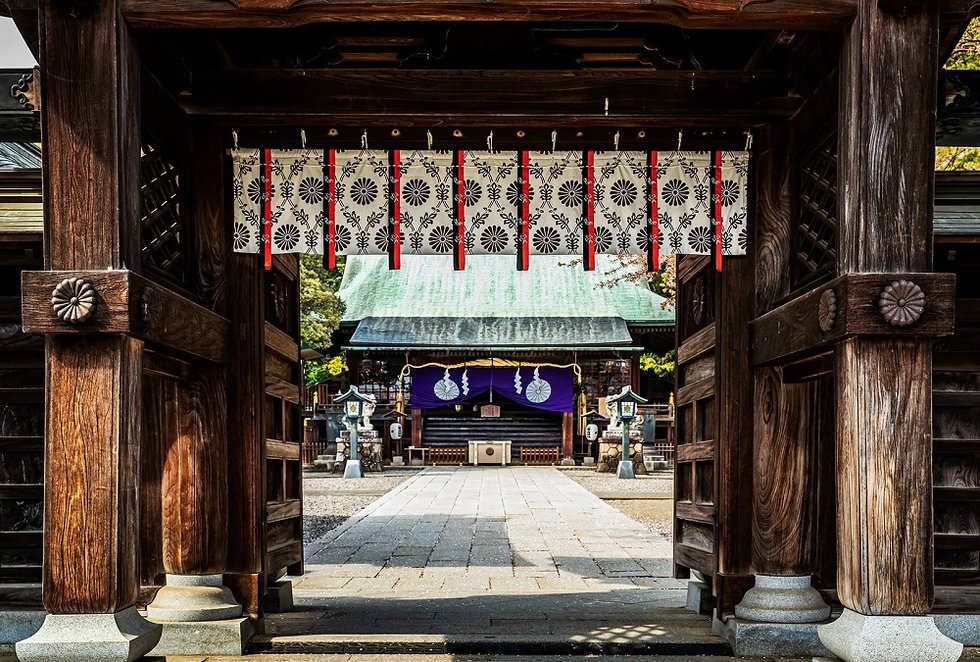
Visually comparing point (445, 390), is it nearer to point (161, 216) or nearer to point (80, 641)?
point (161, 216)

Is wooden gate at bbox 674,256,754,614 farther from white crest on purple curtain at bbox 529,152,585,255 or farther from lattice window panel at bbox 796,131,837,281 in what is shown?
white crest on purple curtain at bbox 529,152,585,255

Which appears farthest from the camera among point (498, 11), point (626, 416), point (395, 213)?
point (626, 416)

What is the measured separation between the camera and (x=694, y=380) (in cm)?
683

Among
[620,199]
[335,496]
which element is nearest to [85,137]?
[620,199]

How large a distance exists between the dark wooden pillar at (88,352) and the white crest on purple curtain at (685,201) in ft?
10.6

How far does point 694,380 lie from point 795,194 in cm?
166

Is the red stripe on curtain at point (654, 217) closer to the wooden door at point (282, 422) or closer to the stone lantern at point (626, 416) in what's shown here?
the wooden door at point (282, 422)

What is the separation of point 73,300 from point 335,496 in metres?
15.1

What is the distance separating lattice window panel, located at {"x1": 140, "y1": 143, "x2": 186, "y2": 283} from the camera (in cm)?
508

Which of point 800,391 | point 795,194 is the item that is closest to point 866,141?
point 795,194

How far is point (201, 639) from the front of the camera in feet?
18.0

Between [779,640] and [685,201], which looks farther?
[685,201]

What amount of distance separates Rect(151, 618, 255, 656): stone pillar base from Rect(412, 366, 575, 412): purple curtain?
24071 mm

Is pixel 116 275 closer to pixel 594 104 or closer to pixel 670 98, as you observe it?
pixel 594 104
